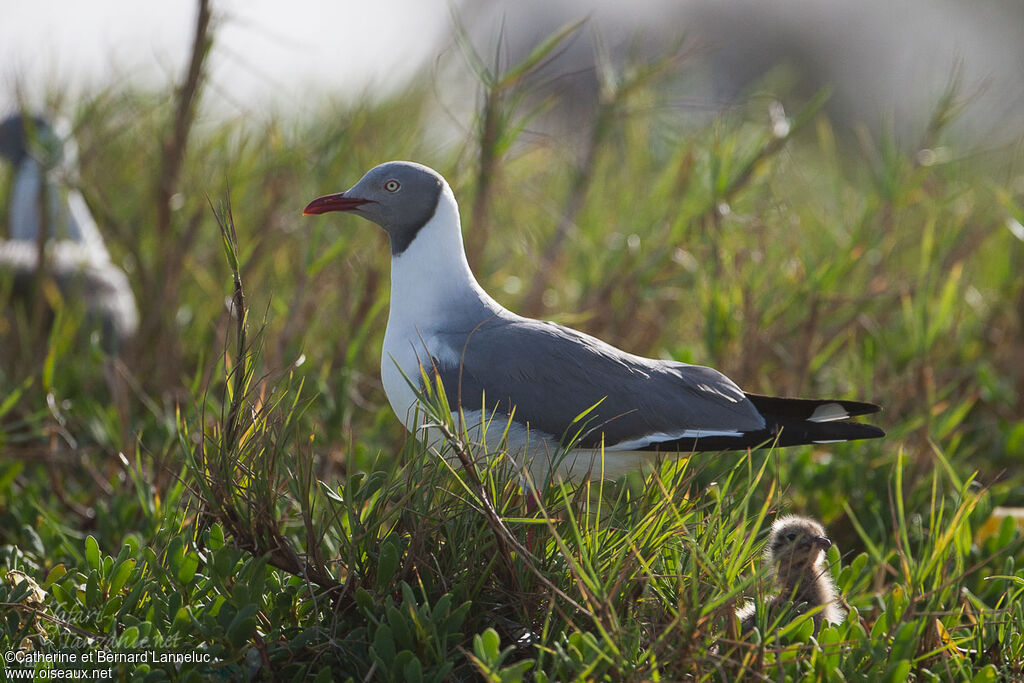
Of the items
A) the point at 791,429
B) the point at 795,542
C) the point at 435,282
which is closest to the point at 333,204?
the point at 435,282

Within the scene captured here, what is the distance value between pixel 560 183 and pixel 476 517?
428 centimetres

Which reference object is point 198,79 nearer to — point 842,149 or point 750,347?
point 750,347

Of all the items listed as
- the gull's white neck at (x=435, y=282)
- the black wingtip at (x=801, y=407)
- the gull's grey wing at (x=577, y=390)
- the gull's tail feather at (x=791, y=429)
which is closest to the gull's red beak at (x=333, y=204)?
the gull's white neck at (x=435, y=282)

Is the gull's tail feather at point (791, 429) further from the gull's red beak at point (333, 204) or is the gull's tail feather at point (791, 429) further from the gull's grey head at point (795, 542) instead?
the gull's red beak at point (333, 204)

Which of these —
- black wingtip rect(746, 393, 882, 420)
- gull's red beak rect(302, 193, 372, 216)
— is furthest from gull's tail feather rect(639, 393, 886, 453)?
gull's red beak rect(302, 193, 372, 216)

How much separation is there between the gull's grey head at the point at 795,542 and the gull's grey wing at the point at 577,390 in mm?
292

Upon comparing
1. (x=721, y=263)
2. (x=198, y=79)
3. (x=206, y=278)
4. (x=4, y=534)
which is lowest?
(x=4, y=534)

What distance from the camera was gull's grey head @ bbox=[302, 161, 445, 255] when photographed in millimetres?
3113

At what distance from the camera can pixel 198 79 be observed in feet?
13.8

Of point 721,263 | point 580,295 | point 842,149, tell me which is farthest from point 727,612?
point 842,149

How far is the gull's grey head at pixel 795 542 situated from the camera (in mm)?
2873

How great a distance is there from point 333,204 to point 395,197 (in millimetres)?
180

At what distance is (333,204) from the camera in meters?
3.09

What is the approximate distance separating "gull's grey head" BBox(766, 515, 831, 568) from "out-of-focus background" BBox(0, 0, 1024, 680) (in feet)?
0.41
